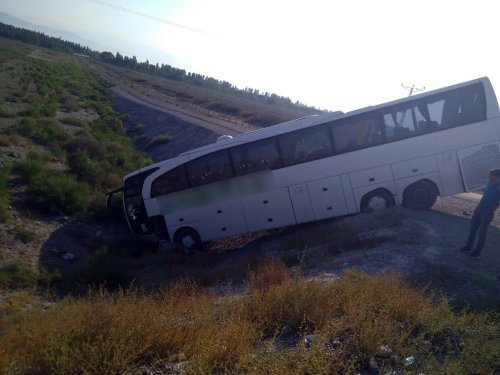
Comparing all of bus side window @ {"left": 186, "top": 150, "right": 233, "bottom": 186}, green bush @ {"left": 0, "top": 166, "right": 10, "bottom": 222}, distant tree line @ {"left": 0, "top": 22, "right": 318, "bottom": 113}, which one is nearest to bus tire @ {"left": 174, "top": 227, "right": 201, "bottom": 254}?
bus side window @ {"left": 186, "top": 150, "right": 233, "bottom": 186}

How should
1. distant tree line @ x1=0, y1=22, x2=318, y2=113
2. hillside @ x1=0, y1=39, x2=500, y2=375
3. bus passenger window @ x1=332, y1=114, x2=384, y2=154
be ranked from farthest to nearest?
distant tree line @ x1=0, y1=22, x2=318, y2=113 < bus passenger window @ x1=332, y1=114, x2=384, y2=154 < hillside @ x1=0, y1=39, x2=500, y2=375

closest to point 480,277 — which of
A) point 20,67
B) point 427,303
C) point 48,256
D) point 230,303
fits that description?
point 427,303

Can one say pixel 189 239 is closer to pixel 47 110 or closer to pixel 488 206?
pixel 488 206

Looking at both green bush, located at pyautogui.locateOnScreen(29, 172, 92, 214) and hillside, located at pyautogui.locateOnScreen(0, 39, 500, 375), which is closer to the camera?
hillside, located at pyautogui.locateOnScreen(0, 39, 500, 375)

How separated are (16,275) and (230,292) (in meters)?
6.73

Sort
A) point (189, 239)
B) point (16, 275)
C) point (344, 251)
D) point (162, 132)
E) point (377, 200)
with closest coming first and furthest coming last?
point (344, 251)
point (16, 275)
point (377, 200)
point (189, 239)
point (162, 132)

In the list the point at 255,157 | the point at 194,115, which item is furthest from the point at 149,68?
the point at 255,157

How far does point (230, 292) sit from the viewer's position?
762 centimetres

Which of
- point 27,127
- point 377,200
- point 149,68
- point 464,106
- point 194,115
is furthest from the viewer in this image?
point 149,68

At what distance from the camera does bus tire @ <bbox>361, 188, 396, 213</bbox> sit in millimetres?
14180

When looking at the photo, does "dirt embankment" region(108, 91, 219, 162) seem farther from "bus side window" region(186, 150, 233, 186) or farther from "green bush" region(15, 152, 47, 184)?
"bus side window" region(186, 150, 233, 186)

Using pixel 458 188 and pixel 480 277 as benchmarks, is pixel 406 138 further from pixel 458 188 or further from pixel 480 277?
pixel 480 277

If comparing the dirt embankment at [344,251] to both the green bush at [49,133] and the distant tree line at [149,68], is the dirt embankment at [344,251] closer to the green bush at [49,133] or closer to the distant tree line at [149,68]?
the green bush at [49,133]

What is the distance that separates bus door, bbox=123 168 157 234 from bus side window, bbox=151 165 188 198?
2.01 ft
